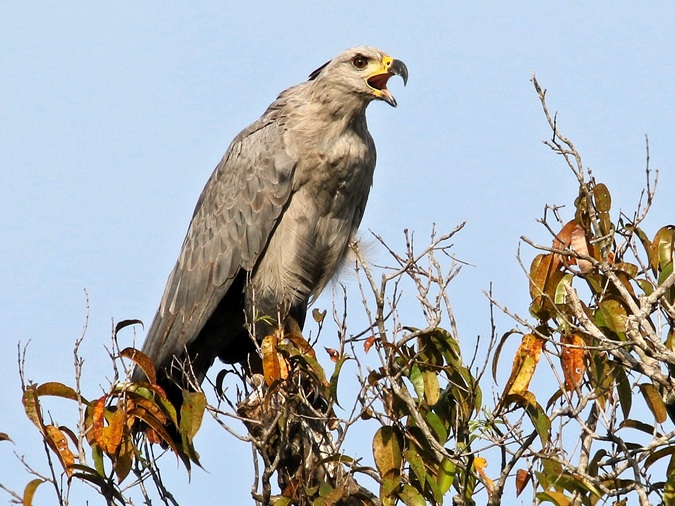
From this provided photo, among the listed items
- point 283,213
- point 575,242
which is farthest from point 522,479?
point 283,213

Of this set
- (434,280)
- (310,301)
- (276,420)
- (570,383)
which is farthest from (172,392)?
(570,383)

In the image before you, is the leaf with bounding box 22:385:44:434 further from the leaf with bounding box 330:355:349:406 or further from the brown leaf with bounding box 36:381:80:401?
the leaf with bounding box 330:355:349:406

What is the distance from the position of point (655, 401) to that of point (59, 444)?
2595 mm

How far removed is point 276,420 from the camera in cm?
486

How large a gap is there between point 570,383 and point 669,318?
51cm

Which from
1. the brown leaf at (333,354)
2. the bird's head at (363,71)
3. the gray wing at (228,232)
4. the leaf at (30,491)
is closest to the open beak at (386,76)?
the bird's head at (363,71)

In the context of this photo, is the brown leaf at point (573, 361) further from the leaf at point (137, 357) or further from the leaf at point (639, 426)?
the leaf at point (137, 357)

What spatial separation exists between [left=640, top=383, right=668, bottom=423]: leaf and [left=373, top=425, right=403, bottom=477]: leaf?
1.09 m

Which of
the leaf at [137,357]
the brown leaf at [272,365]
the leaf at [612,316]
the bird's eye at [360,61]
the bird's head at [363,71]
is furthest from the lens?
the bird's eye at [360,61]

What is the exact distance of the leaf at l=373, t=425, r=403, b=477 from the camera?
173 inches

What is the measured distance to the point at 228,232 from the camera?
23.5ft

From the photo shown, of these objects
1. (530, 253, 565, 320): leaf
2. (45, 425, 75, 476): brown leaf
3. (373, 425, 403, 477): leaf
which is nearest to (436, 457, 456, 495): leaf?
(373, 425, 403, 477): leaf

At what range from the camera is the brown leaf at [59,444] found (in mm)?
4371

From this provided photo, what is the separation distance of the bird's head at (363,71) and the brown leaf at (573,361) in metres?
2.91
